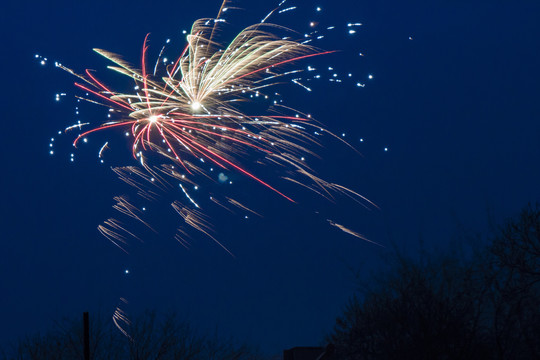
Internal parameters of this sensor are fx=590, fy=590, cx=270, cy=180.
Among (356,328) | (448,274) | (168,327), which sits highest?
(168,327)

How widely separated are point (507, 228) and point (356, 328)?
5.05 meters

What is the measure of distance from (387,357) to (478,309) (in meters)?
2.68

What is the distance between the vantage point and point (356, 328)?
17.0 metres

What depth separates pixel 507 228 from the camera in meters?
15.5

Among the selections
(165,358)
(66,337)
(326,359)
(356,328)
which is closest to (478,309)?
(356,328)

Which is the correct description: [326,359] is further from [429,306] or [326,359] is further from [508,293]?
[508,293]

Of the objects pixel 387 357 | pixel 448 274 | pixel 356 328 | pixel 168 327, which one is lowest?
pixel 387 357

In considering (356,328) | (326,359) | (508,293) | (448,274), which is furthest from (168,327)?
(508,293)

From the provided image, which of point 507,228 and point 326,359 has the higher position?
point 507,228

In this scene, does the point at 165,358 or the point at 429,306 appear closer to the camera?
the point at 429,306

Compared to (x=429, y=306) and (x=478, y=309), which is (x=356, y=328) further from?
(x=478, y=309)

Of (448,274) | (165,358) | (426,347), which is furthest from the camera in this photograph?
(165,358)

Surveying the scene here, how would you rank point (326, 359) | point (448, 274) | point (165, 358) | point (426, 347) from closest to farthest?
point (426, 347) < point (448, 274) < point (326, 359) < point (165, 358)

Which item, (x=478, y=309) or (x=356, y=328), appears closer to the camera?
(x=478, y=309)
